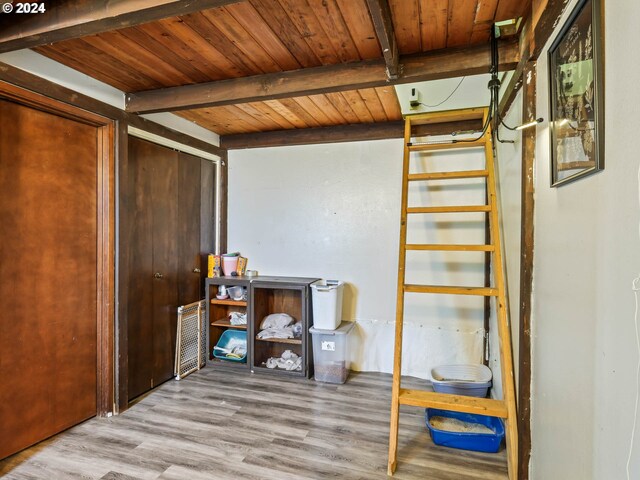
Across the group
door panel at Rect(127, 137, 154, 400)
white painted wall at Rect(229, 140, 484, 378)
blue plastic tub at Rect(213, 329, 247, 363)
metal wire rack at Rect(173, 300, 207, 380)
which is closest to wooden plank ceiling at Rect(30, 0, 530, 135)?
door panel at Rect(127, 137, 154, 400)

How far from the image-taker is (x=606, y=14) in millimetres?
896

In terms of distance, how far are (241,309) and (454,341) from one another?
2.07 m

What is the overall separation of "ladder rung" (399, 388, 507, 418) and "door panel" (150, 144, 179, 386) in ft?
6.72

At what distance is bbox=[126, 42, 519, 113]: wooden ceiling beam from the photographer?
1.88m

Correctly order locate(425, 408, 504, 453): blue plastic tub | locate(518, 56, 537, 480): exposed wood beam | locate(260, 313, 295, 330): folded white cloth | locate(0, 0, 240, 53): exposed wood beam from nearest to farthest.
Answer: locate(0, 0, 240, 53): exposed wood beam
locate(518, 56, 537, 480): exposed wood beam
locate(425, 408, 504, 453): blue plastic tub
locate(260, 313, 295, 330): folded white cloth

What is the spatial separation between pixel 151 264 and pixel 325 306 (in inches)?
58.0

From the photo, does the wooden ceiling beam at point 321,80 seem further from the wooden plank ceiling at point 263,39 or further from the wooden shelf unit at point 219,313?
the wooden shelf unit at point 219,313

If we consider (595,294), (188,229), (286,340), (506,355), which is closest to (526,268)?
(506,355)

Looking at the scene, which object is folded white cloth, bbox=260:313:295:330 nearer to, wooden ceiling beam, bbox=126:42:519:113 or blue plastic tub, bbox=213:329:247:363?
blue plastic tub, bbox=213:329:247:363

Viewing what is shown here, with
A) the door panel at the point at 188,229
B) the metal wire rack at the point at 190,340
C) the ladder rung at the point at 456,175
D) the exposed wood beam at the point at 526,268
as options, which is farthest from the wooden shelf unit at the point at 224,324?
the exposed wood beam at the point at 526,268

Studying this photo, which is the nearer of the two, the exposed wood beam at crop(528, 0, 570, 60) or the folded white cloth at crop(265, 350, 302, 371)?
the exposed wood beam at crop(528, 0, 570, 60)

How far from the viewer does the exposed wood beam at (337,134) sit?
299 centimetres

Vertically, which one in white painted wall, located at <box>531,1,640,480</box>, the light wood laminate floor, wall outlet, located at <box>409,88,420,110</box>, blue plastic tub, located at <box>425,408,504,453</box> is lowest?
the light wood laminate floor

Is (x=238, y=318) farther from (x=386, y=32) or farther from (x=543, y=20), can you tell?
(x=543, y=20)
